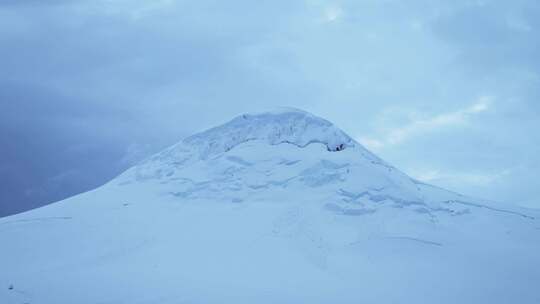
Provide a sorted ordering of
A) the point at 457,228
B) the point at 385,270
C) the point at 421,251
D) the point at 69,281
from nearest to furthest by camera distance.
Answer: the point at 69,281
the point at 385,270
the point at 421,251
the point at 457,228

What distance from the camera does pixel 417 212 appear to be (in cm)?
2269

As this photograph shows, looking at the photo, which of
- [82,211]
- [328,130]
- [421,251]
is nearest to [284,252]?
[421,251]

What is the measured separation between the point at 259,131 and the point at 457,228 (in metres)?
12.0

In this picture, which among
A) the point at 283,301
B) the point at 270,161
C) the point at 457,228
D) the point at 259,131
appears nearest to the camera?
the point at 283,301

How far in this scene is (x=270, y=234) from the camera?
20906 millimetres

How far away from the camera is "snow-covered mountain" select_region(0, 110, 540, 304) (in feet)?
56.1

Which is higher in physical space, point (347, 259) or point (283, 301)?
point (347, 259)

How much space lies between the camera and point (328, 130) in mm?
27047

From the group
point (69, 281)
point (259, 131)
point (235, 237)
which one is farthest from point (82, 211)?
point (259, 131)

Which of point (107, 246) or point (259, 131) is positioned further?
point (259, 131)

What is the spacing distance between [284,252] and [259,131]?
9735mm

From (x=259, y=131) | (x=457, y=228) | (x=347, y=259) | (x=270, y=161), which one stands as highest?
(x=259, y=131)

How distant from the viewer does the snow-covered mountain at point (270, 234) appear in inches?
674

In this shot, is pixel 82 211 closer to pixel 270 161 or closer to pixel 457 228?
pixel 270 161
